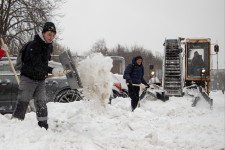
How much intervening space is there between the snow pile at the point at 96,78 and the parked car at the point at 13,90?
196 centimetres

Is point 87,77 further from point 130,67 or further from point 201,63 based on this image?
point 201,63

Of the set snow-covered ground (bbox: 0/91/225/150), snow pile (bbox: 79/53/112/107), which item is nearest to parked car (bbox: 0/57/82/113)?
snow-covered ground (bbox: 0/91/225/150)

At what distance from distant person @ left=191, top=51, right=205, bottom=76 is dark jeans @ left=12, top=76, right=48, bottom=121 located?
961 centimetres

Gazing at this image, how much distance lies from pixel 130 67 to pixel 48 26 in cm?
420

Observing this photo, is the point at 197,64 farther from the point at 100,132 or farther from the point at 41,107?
the point at 41,107

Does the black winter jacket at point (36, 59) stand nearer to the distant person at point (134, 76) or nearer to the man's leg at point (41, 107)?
the man's leg at point (41, 107)

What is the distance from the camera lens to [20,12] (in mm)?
15859

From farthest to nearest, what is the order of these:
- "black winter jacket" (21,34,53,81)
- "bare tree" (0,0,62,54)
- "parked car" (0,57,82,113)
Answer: "bare tree" (0,0,62,54) < "parked car" (0,57,82,113) < "black winter jacket" (21,34,53,81)

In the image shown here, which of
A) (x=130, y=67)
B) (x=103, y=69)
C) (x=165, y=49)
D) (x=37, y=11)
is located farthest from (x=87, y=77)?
(x=37, y=11)

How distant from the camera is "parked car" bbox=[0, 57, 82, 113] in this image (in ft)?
20.1

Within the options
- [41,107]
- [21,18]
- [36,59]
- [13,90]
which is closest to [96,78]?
[41,107]

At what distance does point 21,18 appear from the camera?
16609 millimetres

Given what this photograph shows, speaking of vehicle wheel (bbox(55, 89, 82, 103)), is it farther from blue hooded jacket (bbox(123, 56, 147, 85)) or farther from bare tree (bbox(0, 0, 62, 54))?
bare tree (bbox(0, 0, 62, 54))

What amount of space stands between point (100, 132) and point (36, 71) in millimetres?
1587
